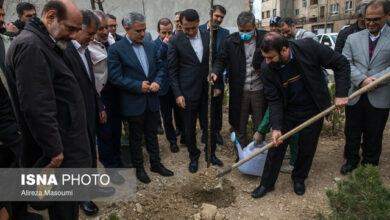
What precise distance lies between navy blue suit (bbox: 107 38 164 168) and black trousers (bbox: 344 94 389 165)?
90.7 inches

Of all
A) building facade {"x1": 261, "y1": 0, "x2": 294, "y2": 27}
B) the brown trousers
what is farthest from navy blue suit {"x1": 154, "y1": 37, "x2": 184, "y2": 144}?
building facade {"x1": 261, "y1": 0, "x2": 294, "y2": 27}

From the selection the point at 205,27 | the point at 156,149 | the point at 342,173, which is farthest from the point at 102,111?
the point at 342,173

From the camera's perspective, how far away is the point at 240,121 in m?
3.58

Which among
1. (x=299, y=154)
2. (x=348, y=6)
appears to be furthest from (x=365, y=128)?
(x=348, y=6)

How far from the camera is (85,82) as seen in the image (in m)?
A: 2.39

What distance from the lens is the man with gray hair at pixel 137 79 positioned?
2.95 metres

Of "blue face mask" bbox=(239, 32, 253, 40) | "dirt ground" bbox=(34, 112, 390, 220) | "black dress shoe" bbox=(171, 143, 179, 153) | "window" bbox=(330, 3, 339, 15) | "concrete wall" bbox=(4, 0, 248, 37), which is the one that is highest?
"window" bbox=(330, 3, 339, 15)

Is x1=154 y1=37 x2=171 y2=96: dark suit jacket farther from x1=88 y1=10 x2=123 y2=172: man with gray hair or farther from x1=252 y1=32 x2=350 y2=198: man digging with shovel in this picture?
x1=252 y1=32 x2=350 y2=198: man digging with shovel

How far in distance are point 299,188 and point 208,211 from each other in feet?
3.58

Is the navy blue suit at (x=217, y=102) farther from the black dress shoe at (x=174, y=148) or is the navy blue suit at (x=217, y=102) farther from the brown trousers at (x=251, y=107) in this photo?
the black dress shoe at (x=174, y=148)

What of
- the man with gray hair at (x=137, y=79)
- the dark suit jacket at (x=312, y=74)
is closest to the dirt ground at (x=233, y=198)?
Result: the man with gray hair at (x=137, y=79)

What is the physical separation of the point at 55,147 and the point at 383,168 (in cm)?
371

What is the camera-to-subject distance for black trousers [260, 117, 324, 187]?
2896 mm

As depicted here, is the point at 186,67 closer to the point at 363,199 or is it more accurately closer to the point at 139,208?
the point at 139,208
